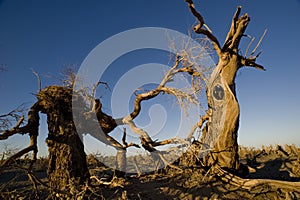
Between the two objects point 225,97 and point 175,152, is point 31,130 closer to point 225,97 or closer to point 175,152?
point 175,152

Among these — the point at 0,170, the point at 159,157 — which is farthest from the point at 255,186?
the point at 0,170

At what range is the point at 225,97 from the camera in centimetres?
626

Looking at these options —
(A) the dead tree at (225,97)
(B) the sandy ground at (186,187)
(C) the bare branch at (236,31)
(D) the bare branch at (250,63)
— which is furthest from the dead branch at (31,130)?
(D) the bare branch at (250,63)

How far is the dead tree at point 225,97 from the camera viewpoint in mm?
6004

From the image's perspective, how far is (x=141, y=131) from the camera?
7441 mm

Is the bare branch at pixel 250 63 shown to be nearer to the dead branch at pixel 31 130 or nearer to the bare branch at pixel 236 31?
the bare branch at pixel 236 31

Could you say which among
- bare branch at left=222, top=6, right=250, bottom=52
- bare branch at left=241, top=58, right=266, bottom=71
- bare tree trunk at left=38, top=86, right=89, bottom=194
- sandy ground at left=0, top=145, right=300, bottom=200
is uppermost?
bare branch at left=222, top=6, right=250, bottom=52

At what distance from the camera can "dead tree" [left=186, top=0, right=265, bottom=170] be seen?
600 cm

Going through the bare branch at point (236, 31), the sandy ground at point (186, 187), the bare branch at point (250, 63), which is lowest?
the sandy ground at point (186, 187)

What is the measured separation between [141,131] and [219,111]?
8.60 feet

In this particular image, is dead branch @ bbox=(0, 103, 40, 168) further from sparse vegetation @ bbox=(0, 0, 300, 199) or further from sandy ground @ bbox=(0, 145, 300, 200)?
sandy ground @ bbox=(0, 145, 300, 200)

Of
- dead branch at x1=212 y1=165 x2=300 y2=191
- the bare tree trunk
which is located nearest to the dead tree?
dead branch at x1=212 y1=165 x2=300 y2=191

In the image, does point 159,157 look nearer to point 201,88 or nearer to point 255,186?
point 201,88

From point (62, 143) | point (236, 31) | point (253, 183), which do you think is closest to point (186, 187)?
point (253, 183)
